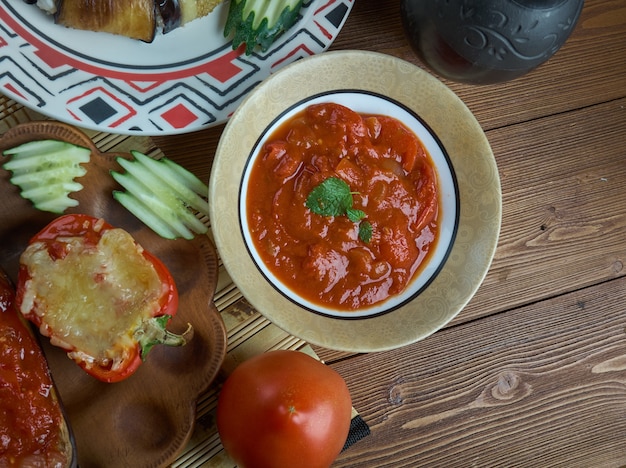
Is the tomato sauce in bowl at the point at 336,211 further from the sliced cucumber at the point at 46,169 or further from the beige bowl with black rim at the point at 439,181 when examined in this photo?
the sliced cucumber at the point at 46,169

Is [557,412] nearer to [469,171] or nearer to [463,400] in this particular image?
[463,400]

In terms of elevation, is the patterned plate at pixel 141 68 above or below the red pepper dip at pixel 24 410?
above

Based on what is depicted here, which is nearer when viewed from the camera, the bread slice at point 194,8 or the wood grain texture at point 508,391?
the bread slice at point 194,8

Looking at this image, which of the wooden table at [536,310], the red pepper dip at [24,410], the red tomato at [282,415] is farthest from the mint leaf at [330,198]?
the red pepper dip at [24,410]

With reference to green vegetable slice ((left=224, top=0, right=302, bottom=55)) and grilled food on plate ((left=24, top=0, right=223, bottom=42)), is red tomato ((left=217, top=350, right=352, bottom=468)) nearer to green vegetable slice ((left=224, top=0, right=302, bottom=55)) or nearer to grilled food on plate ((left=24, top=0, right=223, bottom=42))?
green vegetable slice ((left=224, top=0, right=302, bottom=55))

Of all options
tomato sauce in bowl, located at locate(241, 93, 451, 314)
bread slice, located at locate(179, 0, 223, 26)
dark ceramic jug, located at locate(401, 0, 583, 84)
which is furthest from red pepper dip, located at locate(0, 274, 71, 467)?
dark ceramic jug, located at locate(401, 0, 583, 84)

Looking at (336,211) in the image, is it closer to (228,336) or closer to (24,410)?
(228,336)

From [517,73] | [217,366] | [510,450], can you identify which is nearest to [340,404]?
[217,366]

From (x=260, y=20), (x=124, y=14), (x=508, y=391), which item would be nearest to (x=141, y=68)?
(x=124, y=14)
